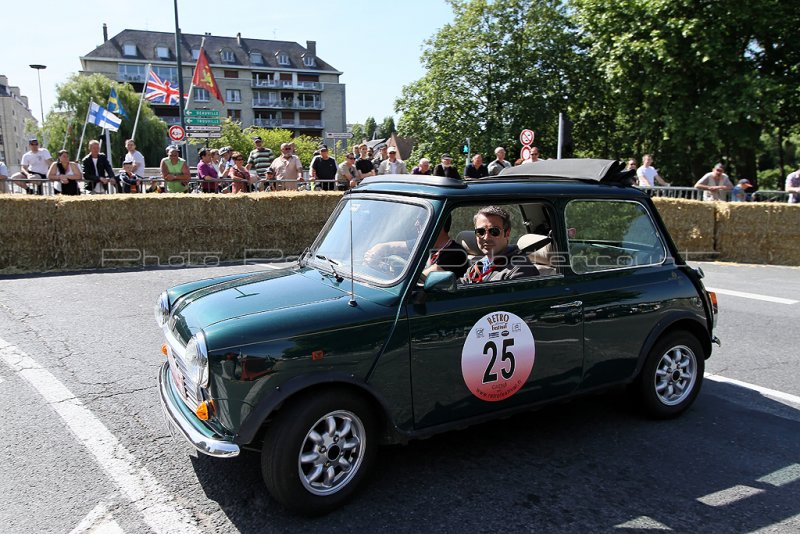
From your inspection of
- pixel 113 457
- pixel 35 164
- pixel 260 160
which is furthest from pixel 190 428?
pixel 260 160

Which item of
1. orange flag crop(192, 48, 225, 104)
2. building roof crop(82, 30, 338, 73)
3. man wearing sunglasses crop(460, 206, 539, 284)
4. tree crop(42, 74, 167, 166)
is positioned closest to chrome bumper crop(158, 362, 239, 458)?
man wearing sunglasses crop(460, 206, 539, 284)

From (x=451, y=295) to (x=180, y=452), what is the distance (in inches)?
80.6

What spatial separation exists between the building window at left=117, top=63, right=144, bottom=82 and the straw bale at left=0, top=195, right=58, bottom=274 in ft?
295

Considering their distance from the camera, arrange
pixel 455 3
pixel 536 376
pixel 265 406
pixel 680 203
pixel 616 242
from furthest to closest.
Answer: pixel 455 3 → pixel 680 203 → pixel 616 242 → pixel 536 376 → pixel 265 406

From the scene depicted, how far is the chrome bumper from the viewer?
9.54 ft

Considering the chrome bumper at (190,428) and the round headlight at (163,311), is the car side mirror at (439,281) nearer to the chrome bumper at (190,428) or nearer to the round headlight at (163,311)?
the chrome bumper at (190,428)

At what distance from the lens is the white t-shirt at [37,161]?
45.9 feet

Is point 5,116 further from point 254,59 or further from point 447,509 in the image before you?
point 447,509

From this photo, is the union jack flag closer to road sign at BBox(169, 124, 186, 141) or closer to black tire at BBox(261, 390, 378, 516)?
road sign at BBox(169, 124, 186, 141)

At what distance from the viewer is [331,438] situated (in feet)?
10.2

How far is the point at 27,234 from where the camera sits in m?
11.1

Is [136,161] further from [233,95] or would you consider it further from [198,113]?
[233,95]

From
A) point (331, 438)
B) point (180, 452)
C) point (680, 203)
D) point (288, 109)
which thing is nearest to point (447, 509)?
point (331, 438)

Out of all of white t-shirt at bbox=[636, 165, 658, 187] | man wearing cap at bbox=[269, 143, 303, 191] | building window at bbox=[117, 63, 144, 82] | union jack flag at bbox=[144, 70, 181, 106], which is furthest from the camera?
building window at bbox=[117, 63, 144, 82]
